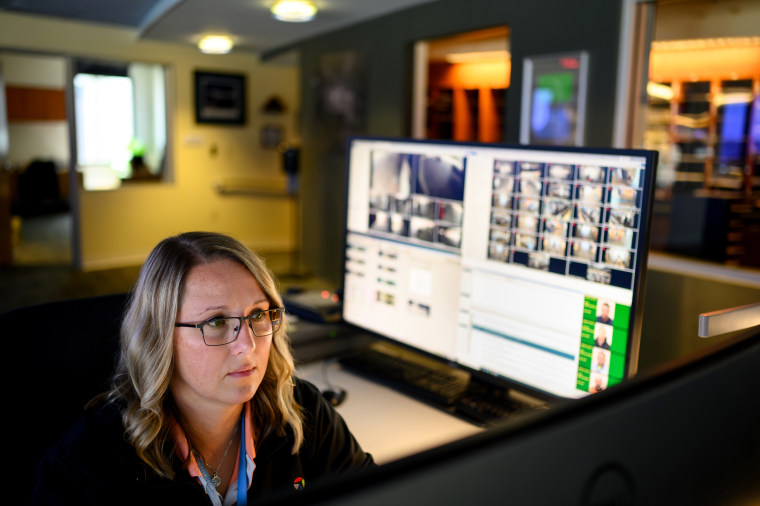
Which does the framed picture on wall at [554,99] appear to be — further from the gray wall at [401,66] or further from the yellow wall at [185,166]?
the yellow wall at [185,166]

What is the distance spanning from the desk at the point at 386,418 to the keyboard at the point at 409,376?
0.03m

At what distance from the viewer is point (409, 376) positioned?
5.73 ft

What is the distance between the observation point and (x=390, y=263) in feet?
5.65

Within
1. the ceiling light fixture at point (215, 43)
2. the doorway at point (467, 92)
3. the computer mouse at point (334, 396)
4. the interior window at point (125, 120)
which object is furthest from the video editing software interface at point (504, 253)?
the interior window at point (125, 120)

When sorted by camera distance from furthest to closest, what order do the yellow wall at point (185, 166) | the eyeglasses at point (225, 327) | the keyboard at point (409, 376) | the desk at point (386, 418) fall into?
the yellow wall at point (185, 166), the keyboard at point (409, 376), the desk at point (386, 418), the eyeglasses at point (225, 327)

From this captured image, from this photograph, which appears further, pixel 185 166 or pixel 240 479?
pixel 185 166

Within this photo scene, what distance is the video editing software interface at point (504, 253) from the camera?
1273 millimetres

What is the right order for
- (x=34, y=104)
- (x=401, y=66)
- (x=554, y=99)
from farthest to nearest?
(x=34, y=104)
(x=401, y=66)
(x=554, y=99)

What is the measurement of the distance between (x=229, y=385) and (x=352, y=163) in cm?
87

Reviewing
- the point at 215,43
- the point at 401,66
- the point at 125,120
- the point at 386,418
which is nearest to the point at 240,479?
the point at 386,418

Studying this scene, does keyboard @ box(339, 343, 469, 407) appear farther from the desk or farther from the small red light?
the small red light

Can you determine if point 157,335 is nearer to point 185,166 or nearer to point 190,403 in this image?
point 190,403

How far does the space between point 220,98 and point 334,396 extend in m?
6.84

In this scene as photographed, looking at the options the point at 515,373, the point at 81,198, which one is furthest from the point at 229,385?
the point at 81,198
